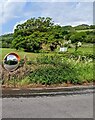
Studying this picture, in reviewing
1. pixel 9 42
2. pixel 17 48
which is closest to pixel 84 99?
pixel 17 48

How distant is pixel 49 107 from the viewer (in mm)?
8047

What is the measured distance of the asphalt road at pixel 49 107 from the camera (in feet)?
23.8

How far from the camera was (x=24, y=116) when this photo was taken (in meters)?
7.07

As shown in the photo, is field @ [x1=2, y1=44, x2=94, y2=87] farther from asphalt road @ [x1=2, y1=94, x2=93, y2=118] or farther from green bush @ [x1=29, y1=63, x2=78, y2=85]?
asphalt road @ [x1=2, y1=94, x2=93, y2=118]

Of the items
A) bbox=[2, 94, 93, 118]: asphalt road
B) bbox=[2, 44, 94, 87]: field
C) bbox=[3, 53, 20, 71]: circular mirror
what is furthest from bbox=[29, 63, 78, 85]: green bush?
bbox=[2, 94, 93, 118]: asphalt road

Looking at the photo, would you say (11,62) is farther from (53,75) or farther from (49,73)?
(53,75)

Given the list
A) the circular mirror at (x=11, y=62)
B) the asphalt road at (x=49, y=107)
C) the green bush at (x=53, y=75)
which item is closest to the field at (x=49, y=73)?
the green bush at (x=53, y=75)

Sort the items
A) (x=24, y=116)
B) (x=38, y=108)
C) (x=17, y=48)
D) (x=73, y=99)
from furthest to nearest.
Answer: (x=17, y=48), (x=73, y=99), (x=38, y=108), (x=24, y=116)

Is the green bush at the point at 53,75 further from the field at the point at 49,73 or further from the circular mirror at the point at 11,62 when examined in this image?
the circular mirror at the point at 11,62

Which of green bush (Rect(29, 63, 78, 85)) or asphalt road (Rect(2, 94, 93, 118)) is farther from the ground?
green bush (Rect(29, 63, 78, 85))

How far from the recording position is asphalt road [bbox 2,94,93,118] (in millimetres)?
7254

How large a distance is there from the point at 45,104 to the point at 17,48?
9.03 meters

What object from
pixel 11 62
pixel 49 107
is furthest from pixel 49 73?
pixel 49 107

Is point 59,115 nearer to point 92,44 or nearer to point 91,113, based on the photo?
point 91,113
